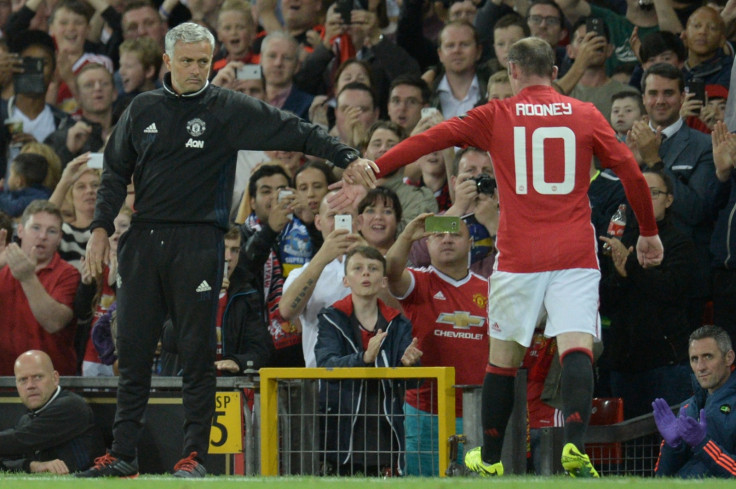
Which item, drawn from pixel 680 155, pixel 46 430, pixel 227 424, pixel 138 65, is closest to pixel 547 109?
pixel 227 424

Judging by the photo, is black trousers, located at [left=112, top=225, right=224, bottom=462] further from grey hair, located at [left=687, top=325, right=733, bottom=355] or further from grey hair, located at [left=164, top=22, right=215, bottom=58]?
grey hair, located at [left=687, top=325, right=733, bottom=355]

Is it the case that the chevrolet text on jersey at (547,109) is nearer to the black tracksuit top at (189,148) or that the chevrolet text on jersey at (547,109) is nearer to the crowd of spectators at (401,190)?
the crowd of spectators at (401,190)

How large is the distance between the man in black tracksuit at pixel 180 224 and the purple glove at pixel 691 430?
8.12 ft

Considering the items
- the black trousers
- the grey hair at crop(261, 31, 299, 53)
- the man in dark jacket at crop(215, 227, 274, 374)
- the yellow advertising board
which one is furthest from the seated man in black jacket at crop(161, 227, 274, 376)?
the grey hair at crop(261, 31, 299, 53)

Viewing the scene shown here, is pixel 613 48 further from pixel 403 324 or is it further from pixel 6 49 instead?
pixel 6 49

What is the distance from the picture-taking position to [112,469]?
248 inches

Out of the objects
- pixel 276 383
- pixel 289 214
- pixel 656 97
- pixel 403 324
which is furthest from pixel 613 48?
pixel 276 383

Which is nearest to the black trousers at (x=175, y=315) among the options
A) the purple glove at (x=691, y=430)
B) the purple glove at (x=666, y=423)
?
the purple glove at (x=666, y=423)

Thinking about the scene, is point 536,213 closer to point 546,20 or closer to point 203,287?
point 203,287

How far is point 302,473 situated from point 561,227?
2.16m

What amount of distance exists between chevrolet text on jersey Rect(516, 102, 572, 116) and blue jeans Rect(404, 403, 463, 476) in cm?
180

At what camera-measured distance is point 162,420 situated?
7.86m

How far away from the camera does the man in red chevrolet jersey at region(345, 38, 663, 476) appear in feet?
20.7

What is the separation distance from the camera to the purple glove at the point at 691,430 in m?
7.16
